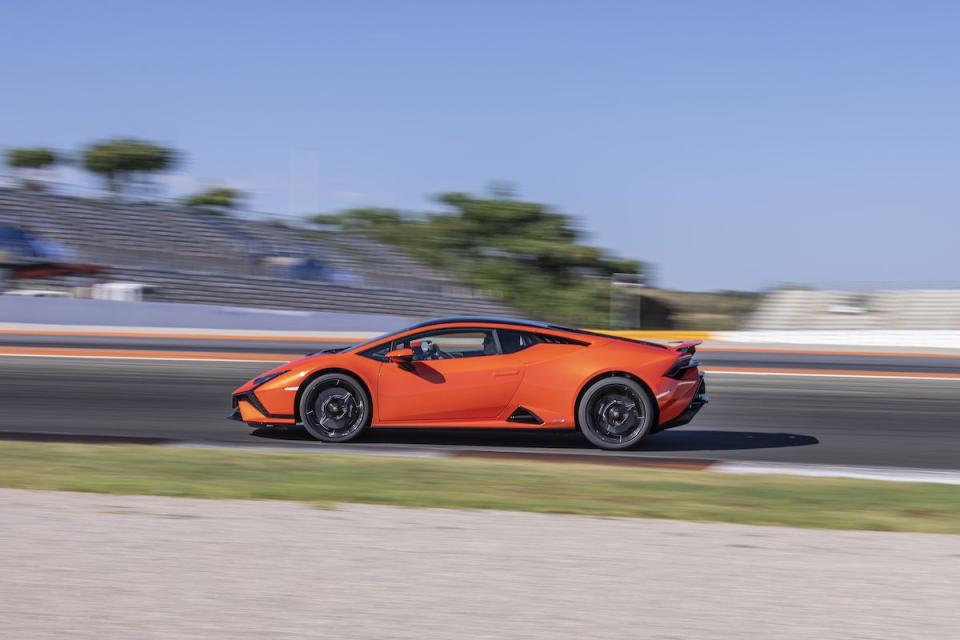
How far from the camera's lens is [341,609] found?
4.50m

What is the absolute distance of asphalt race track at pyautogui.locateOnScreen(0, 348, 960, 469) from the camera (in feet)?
31.7

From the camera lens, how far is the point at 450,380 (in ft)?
30.6

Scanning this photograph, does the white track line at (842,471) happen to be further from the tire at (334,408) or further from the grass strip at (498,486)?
the tire at (334,408)

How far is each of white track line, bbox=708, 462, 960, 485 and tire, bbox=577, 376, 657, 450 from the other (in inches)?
29.4

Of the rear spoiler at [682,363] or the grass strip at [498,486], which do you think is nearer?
the grass strip at [498,486]

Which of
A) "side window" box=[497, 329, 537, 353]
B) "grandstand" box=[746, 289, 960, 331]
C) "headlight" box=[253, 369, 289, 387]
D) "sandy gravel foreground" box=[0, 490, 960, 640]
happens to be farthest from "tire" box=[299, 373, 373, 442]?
"grandstand" box=[746, 289, 960, 331]

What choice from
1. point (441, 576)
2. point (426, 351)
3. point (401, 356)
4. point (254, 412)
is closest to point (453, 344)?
point (426, 351)

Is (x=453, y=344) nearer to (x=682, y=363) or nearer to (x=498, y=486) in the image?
(x=682, y=363)

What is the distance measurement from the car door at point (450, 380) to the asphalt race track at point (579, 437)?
12.9 inches

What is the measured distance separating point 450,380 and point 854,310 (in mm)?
28500

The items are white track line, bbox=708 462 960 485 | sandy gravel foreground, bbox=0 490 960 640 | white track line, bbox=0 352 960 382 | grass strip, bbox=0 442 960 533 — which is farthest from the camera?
white track line, bbox=0 352 960 382

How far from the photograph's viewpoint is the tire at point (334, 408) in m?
9.41

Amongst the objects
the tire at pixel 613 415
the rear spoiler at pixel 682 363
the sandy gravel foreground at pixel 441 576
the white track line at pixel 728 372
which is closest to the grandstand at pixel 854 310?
the white track line at pixel 728 372

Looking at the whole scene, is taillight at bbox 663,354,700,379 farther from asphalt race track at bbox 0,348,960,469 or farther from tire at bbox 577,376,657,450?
asphalt race track at bbox 0,348,960,469
